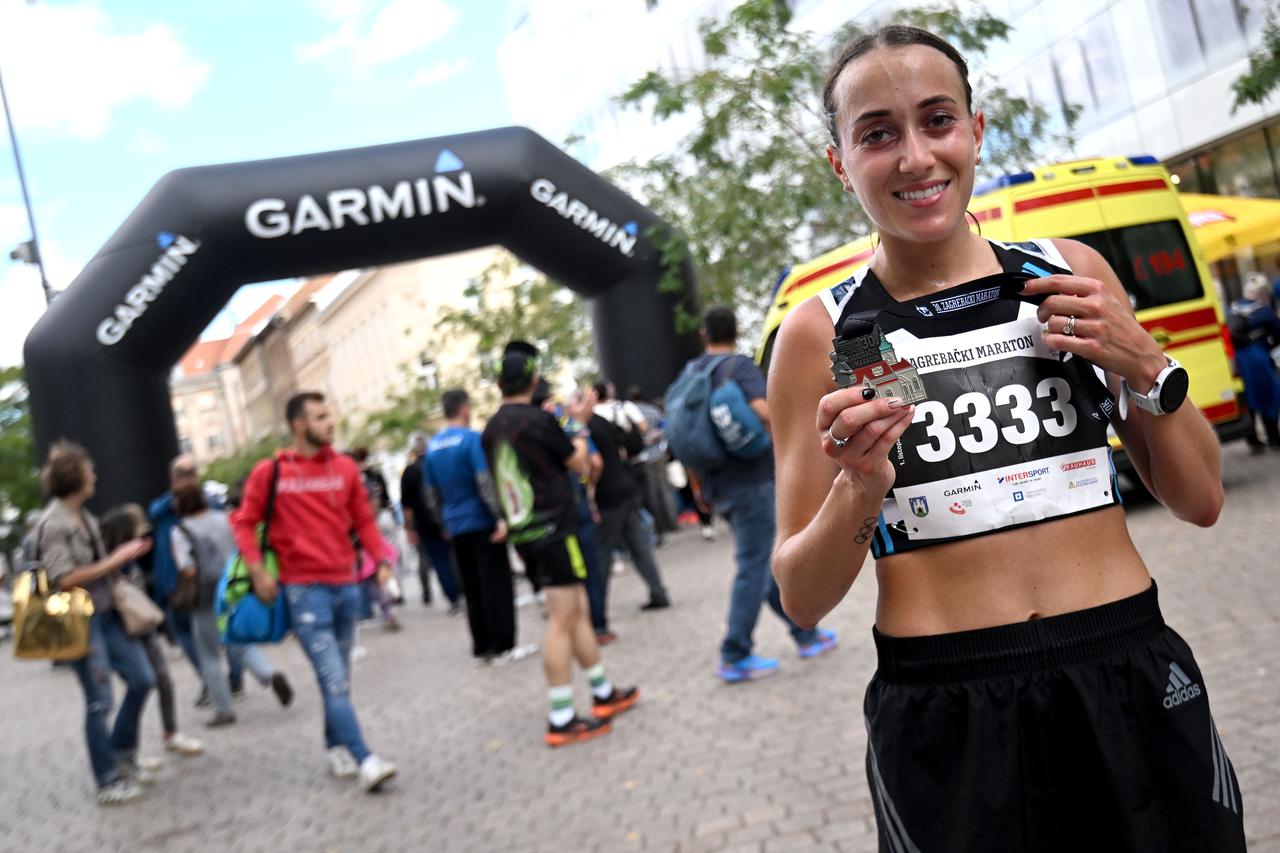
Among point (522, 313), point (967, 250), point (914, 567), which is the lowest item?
point (914, 567)

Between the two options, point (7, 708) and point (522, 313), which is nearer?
point (7, 708)

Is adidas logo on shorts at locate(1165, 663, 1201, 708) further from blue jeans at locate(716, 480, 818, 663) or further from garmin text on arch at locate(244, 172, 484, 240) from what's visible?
garmin text on arch at locate(244, 172, 484, 240)

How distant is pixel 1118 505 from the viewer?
7.11ft

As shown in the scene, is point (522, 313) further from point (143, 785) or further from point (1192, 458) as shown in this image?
point (1192, 458)

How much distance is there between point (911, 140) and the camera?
82.1 inches

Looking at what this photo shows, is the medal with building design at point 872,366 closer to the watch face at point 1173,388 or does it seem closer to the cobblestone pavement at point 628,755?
the watch face at point 1173,388

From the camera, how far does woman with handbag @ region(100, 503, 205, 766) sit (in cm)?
841

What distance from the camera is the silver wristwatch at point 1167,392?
1996mm

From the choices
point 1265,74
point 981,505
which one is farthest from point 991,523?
point 1265,74

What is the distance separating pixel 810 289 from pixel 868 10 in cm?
1492

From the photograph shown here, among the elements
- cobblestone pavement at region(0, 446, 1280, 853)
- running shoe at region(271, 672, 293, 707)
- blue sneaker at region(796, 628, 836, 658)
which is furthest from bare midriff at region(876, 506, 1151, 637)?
running shoe at region(271, 672, 293, 707)

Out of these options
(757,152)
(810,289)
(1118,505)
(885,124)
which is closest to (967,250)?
(885,124)

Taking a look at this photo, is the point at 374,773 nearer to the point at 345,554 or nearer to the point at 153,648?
the point at 345,554

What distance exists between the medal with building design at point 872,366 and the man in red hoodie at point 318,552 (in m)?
5.49
